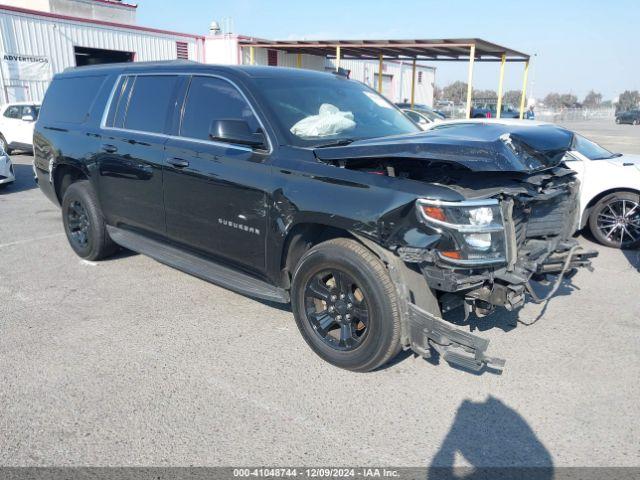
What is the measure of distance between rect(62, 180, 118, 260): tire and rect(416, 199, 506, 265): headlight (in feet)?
12.8

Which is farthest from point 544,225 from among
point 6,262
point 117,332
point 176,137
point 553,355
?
point 6,262

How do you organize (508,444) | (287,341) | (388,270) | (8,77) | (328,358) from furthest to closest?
(8,77)
(287,341)
(328,358)
(388,270)
(508,444)

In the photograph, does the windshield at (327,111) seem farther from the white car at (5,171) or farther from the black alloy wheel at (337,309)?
the white car at (5,171)

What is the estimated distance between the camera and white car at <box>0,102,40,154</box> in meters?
14.7

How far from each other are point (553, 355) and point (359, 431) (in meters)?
1.78

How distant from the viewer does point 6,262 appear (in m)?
6.01

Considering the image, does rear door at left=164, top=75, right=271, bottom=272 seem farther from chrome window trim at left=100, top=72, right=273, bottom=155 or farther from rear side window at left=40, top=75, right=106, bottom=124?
rear side window at left=40, top=75, right=106, bottom=124

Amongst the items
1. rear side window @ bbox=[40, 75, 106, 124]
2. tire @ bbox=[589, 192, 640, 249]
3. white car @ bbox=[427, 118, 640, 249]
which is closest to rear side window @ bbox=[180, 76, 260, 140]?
rear side window @ bbox=[40, 75, 106, 124]

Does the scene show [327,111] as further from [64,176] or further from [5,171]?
[5,171]

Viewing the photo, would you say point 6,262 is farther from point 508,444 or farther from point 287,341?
point 508,444

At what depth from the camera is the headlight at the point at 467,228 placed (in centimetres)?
305

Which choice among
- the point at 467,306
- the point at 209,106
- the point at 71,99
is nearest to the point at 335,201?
the point at 467,306

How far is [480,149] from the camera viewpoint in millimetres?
3109

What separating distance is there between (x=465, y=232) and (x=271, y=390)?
1589 mm
